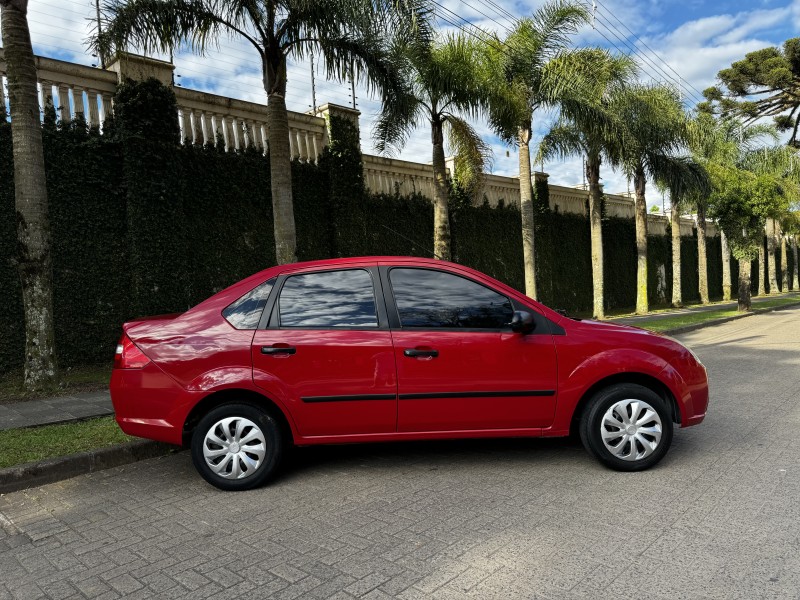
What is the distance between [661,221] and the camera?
31250 mm

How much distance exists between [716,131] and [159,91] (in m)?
26.3

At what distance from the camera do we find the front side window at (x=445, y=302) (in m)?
4.38

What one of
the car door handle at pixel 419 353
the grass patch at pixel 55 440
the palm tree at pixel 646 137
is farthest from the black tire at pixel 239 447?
the palm tree at pixel 646 137

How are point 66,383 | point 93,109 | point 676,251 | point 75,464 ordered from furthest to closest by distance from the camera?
point 676,251
point 93,109
point 66,383
point 75,464

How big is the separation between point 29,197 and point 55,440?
12.0 feet

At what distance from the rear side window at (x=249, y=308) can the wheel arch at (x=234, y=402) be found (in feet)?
1.60

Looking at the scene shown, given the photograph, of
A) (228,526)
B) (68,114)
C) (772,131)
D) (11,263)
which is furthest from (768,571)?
(772,131)

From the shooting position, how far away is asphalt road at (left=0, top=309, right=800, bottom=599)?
2.85 metres

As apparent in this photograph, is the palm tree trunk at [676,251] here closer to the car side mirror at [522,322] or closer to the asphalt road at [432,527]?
the asphalt road at [432,527]

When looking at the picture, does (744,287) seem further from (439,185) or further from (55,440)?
(55,440)

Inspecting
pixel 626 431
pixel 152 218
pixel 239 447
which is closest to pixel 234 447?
pixel 239 447

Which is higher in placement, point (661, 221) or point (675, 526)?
point (661, 221)

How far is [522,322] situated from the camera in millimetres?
4254

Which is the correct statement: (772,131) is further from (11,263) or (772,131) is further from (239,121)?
(11,263)
